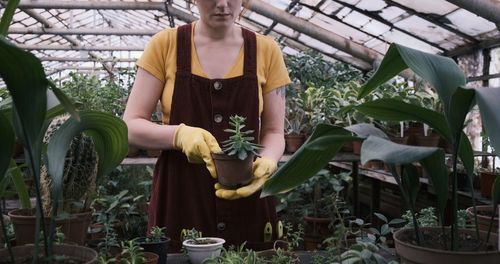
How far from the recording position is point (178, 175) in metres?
1.58

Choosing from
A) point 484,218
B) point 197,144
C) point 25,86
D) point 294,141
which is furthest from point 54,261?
point 294,141

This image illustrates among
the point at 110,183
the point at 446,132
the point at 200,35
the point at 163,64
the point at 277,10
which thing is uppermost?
the point at 277,10

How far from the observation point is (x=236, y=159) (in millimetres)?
1210

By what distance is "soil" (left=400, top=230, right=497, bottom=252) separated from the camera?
78 cm

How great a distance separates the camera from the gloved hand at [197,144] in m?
1.35

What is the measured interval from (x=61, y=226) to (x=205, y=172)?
606 millimetres

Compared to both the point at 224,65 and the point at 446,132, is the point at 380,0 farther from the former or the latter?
the point at 446,132

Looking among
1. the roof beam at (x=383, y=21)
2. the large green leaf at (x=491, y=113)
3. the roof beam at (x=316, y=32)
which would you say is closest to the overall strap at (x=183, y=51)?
A: the large green leaf at (x=491, y=113)

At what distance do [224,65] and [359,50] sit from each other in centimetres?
478

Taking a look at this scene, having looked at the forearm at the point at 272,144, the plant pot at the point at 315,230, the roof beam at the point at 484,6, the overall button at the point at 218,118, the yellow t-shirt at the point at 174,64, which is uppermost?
the roof beam at the point at 484,6

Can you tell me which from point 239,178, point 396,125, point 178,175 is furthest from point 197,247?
point 396,125

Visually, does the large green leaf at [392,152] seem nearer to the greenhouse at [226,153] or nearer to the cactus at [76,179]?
the greenhouse at [226,153]

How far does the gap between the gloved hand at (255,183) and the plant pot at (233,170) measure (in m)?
0.02

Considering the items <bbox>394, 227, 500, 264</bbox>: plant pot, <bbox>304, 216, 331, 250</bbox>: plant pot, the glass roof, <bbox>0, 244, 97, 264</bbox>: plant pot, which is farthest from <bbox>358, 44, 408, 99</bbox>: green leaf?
the glass roof
